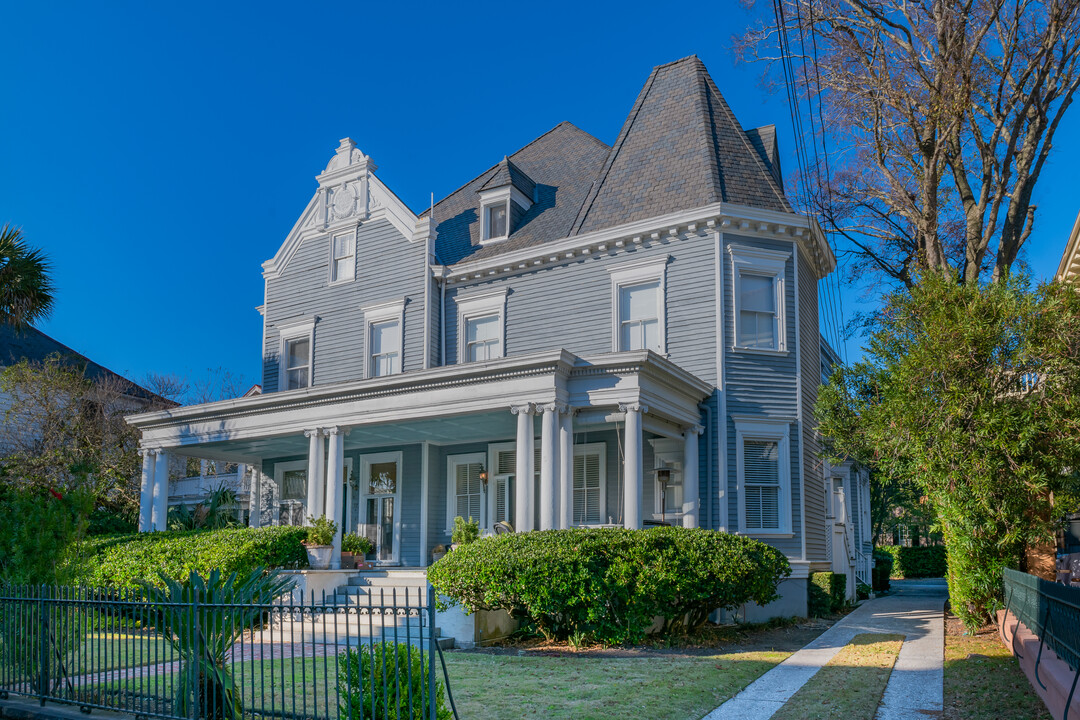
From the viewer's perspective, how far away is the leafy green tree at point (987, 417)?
11562mm

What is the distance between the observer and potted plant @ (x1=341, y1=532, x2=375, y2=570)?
56.9 ft

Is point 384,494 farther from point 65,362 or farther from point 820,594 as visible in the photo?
point 65,362

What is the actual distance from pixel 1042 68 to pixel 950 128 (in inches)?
76.9

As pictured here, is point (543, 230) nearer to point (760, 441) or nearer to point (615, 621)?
point (760, 441)

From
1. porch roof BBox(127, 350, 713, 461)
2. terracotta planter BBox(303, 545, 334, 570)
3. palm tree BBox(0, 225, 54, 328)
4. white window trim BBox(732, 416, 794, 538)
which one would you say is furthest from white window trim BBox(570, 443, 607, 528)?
palm tree BBox(0, 225, 54, 328)

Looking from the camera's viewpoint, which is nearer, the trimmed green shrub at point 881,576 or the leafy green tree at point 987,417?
the leafy green tree at point 987,417

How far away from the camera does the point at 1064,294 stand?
12.0 m

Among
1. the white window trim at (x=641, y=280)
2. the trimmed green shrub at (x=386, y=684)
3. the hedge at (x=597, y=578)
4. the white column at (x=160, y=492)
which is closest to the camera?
the trimmed green shrub at (x=386, y=684)

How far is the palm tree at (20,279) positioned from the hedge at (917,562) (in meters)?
33.5

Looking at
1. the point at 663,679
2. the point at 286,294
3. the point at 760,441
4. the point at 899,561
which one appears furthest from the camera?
the point at 899,561

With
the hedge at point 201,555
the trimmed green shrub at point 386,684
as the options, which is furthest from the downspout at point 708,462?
the trimmed green shrub at point 386,684

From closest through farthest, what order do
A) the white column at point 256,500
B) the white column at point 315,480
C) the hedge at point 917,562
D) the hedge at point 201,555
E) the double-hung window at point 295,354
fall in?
the hedge at point 201,555
the white column at point 315,480
the double-hung window at point 295,354
the white column at point 256,500
the hedge at point 917,562

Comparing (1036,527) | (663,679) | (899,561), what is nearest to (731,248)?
(1036,527)

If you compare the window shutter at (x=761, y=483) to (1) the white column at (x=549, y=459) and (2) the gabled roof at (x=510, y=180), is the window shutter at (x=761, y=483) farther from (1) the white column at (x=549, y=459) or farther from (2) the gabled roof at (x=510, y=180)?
(2) the gabled roof at (x=510, y=180)
